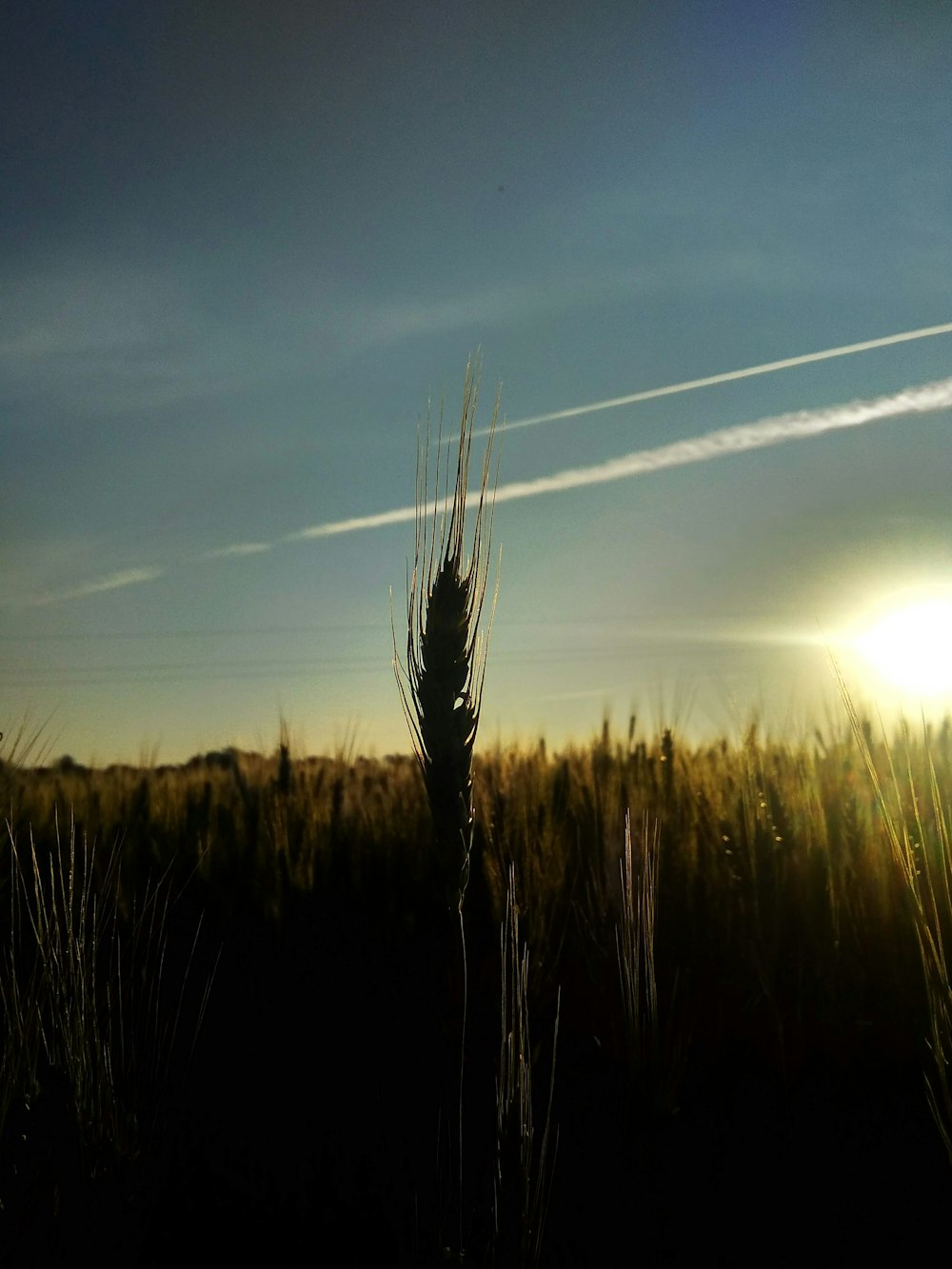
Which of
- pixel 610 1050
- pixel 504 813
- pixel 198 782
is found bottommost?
pixel 610 1050

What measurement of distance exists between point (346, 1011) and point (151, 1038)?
48cm

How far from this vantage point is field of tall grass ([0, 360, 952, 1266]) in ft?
5.85

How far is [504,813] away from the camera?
3.44 metres

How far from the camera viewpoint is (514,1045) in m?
1.64

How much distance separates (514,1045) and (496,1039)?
85 cm

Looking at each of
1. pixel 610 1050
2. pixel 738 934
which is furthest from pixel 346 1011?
pixel 738 934

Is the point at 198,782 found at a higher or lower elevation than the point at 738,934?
higher

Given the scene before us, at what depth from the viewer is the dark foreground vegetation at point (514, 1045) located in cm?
178

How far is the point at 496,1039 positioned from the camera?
243cm

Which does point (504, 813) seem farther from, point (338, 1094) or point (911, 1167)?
point (911, 1167)

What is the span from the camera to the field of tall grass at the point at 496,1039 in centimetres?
178

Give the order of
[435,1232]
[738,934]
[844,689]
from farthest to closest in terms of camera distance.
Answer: [738,934]
[844,689]
[435,1232]

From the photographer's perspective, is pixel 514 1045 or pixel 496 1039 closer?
pixel 514 1045

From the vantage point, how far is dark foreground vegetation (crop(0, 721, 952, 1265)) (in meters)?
1.78
